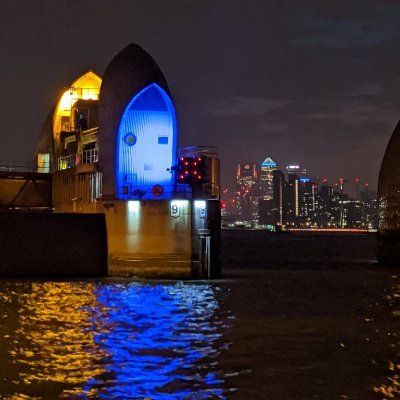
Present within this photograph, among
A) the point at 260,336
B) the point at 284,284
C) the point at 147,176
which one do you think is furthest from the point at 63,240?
the point at 260,336

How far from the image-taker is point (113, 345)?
789 inches

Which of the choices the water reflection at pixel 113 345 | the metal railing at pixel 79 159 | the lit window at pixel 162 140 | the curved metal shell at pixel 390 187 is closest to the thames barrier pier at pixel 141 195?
the lit window at pixel 162 140

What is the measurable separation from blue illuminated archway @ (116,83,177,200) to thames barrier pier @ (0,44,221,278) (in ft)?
0.18

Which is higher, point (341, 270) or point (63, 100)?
point (63, 100)

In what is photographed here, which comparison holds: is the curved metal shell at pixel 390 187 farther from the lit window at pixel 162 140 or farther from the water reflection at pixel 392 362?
the water reflection at pixel 392 362

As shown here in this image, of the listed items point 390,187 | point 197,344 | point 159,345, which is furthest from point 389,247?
point 159,345

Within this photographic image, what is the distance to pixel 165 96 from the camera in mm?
44031

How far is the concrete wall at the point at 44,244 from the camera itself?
44156mm

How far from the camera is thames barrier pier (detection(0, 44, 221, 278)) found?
135 feet

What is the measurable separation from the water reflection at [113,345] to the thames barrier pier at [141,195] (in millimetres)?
7224

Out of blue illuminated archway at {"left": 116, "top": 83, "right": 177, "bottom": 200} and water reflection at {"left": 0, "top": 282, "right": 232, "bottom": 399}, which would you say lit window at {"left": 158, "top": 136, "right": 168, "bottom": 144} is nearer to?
blue illuminated archway at {"left": 116, "top": 83, "right": 177, "bottom": 200}

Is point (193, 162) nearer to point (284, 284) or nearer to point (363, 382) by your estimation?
point (284, 284)

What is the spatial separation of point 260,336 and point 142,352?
415 cm

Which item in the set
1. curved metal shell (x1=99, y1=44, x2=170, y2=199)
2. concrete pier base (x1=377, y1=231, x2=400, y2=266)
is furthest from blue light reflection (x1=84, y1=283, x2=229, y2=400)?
concrete pier base (x1=377, y1=231, x2=400, y2=266)
